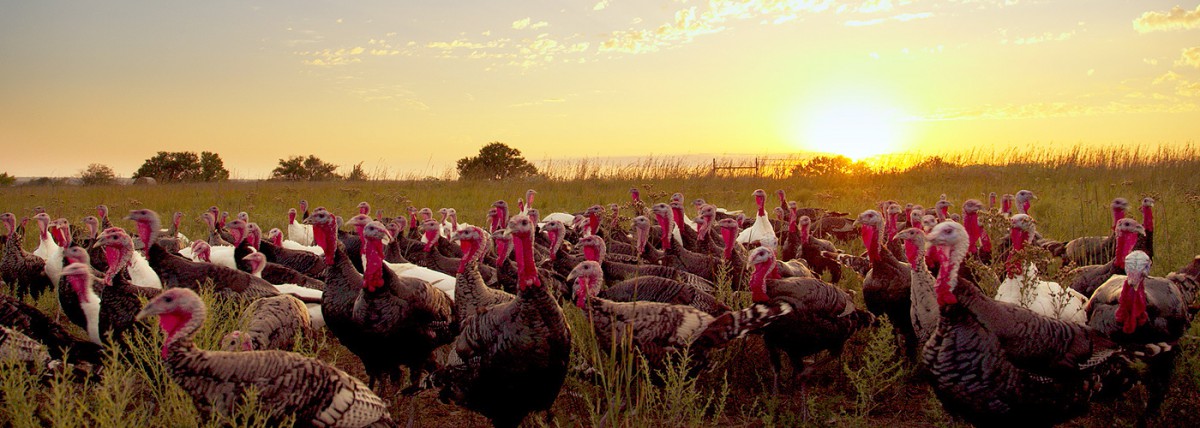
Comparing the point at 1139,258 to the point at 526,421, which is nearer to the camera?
the point at 1139,258

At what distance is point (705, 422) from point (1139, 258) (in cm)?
262

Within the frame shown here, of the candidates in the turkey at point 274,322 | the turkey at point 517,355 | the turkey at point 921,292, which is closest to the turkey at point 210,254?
the turkey at point 274,322

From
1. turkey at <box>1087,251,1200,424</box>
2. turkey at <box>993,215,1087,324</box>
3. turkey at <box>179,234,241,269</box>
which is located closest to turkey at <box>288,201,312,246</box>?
turkey at <box>179,234,241,269</box>

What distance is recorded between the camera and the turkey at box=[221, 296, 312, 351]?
4.86 metres

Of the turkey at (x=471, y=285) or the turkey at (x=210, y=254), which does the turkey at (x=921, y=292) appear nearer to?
the turkey at (x=471, y=285)

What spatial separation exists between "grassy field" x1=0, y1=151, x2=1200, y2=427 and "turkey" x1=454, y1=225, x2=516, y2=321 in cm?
70

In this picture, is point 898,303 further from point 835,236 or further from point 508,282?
point 835,236

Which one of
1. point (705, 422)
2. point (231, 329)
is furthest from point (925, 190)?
point (231, 329)

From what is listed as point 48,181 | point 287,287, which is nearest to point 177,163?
point 48,181

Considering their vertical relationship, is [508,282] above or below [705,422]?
above

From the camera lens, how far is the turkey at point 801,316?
16.2ft

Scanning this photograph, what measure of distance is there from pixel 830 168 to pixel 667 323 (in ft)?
57.6

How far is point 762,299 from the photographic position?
5.02 metres

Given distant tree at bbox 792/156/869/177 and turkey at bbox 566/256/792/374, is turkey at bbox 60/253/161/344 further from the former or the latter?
distant tree at bbox 792/156/869/177
